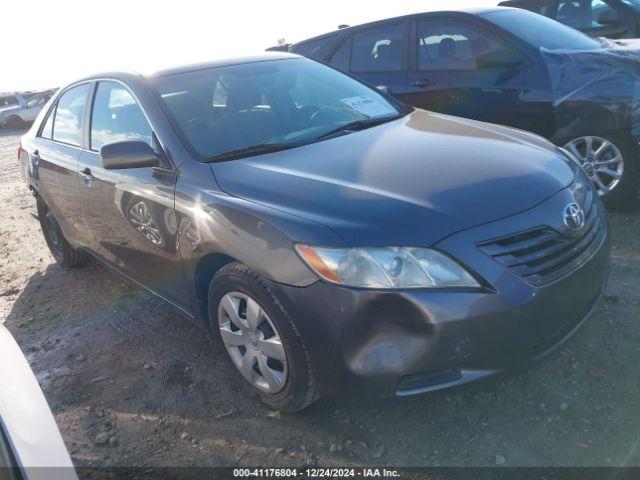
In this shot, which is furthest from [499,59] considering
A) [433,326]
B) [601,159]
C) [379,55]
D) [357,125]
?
[433,326]

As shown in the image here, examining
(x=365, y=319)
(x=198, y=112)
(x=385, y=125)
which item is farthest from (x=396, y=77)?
(x=365, y=319)

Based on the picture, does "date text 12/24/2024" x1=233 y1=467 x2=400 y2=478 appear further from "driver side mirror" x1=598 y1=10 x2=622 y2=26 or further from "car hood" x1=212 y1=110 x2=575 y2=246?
"driver side mirror" x1=598 y1=10 x2=622 y2=26

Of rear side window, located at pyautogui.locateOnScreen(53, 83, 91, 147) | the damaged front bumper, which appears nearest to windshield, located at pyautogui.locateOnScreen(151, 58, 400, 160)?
rear side window, located at pyautogui.locateOnScreen(53, 83, 91, 147)

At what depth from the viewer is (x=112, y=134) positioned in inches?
130

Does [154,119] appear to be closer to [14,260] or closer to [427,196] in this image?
[427,196]

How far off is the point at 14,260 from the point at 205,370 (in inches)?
127

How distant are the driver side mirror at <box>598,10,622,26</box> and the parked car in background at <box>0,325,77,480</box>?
6.94m

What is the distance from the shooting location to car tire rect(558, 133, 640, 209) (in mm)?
4070

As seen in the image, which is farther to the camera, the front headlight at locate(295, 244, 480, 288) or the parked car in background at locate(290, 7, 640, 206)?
the parked car in background at locate(290, 7, 640, 206)

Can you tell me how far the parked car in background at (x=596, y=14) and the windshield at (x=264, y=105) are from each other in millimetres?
4365

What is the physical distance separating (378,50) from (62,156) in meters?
3.20

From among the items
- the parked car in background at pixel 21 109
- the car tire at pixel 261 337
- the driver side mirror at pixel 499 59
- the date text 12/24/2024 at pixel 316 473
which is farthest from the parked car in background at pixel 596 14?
the parked car in background at pixel 21 109

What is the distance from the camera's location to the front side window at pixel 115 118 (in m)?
3.01

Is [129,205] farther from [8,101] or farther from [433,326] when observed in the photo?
[8,101]
